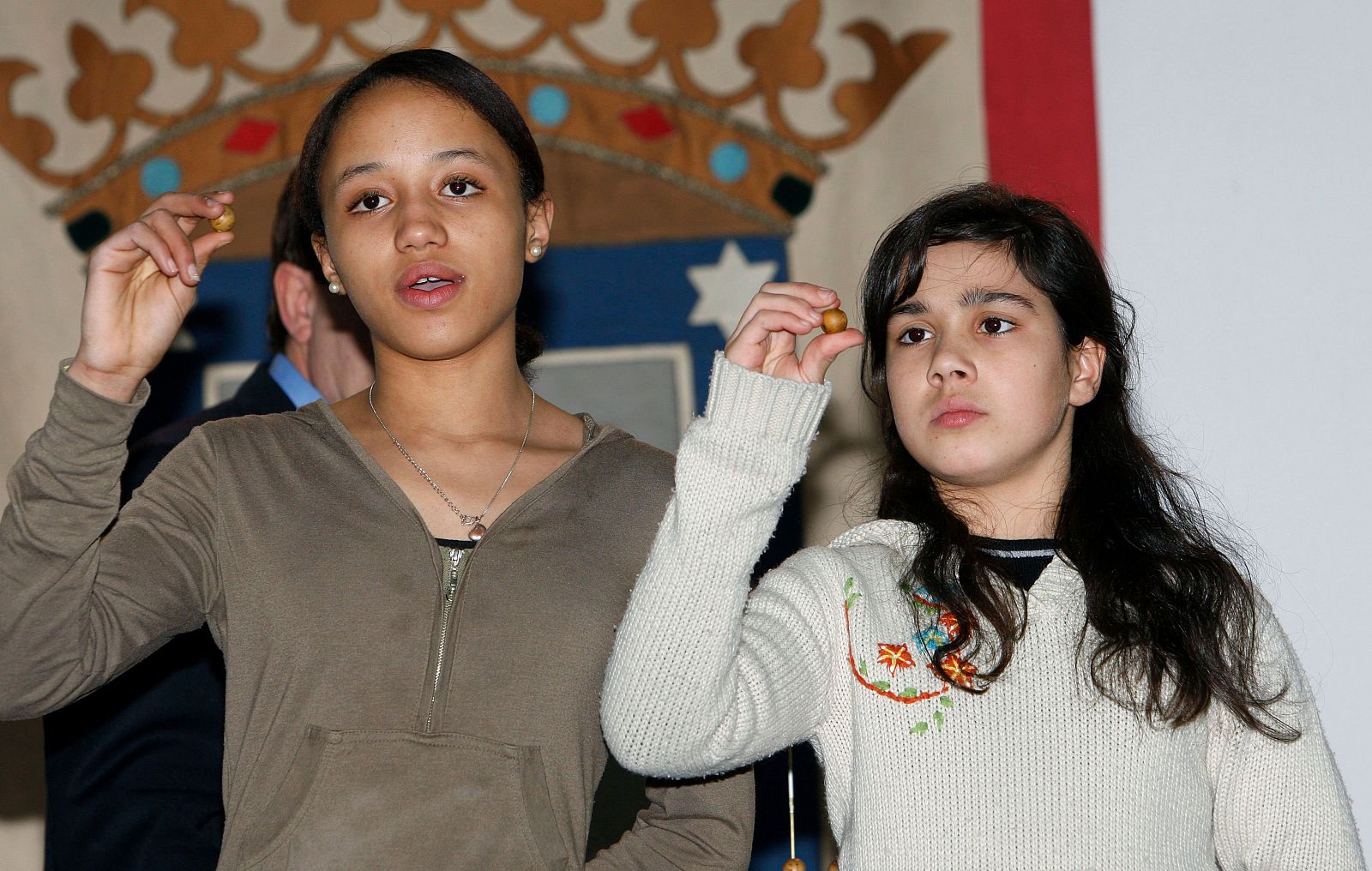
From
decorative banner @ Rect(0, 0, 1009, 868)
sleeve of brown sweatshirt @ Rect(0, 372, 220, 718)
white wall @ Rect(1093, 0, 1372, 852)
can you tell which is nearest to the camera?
sleeve of brown sweatshirt @ Rect(0, 372, 220, 718)

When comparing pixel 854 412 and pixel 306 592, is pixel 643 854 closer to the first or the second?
pixel 306 592

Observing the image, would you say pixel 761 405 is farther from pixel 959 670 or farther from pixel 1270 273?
pixel 1270 273

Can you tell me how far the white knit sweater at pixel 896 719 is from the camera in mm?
1166

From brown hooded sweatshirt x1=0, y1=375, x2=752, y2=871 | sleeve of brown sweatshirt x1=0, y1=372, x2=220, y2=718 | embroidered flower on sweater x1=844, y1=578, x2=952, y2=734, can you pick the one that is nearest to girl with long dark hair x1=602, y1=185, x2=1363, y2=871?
embroidered flower on sweater x1=844, y1=578, x2=952, y2=734

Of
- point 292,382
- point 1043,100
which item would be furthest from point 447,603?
point 1043,100

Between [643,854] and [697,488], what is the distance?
15.6 inches

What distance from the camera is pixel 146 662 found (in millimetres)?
1648

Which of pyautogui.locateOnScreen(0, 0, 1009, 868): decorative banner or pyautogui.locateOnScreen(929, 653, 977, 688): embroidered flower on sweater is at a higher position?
pyautogui.locateOnScreen(0, 0, 1009, 868): decorative banner

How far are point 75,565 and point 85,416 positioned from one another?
12 cm

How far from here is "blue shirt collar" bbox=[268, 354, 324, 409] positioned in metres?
1.92

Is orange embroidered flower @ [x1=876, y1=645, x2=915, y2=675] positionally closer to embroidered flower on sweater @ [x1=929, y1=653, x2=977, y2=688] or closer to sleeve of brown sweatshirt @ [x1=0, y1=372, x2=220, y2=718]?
embroidered flower on sweater @ [x1=929, y1=653, x2=977, y2=688]

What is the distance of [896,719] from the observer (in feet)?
4.25

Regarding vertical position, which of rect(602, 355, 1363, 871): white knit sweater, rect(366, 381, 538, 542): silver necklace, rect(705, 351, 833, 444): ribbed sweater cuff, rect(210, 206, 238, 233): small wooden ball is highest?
rect(210, 206, 238, 233): small wooden ball

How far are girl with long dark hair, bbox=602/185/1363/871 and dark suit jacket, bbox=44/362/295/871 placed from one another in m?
0.63
